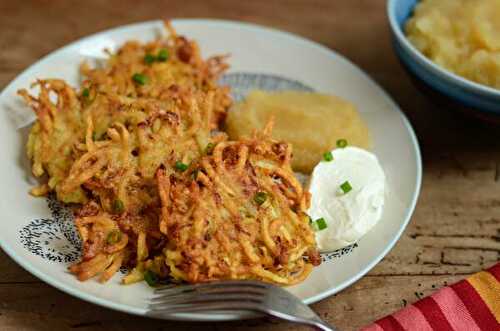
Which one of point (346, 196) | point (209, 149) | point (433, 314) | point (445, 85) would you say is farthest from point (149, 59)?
point (433, 314)

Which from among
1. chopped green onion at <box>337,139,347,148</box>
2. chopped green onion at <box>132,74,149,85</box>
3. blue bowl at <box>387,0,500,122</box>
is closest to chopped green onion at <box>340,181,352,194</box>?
chopped green onion at <box>337,139,347,148</box>

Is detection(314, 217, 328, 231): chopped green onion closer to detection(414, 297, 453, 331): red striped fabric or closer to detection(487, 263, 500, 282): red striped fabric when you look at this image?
detection(414, 297, 453, 331): red striped fabric

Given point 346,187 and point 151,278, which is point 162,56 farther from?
point 151,278

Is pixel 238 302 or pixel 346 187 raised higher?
pixel 238 302

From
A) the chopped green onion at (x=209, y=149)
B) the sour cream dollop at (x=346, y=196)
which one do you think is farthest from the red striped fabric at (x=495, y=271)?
the chopped green onion at (x=209, y=149)

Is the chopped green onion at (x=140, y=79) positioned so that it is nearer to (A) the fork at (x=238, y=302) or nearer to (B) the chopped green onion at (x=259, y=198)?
(B) the chopped green onion at (x=259, y=198)

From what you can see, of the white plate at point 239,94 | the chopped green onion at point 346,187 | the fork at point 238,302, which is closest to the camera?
the fork at point 238,302
